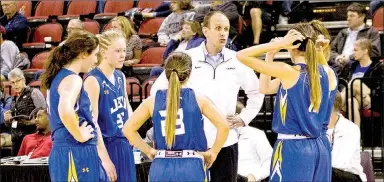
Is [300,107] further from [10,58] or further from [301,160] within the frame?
[10,58]

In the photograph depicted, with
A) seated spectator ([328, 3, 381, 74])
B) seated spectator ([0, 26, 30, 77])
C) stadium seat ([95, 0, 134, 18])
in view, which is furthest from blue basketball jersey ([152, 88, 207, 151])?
stadium seat ([95, 0, 134, 18])

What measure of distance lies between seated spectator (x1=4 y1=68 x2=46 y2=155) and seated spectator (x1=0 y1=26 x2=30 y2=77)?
1398 mm

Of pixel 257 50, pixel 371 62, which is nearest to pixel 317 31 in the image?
pixel 257 50

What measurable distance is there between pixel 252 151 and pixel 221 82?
67.9 inches

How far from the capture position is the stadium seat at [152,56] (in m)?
11.3

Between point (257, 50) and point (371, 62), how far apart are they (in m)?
4.24

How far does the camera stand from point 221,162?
21.4ft

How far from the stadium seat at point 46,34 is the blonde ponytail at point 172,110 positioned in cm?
746

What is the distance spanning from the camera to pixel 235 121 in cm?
661

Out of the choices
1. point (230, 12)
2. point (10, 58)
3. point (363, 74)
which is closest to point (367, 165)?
point (363, 74)

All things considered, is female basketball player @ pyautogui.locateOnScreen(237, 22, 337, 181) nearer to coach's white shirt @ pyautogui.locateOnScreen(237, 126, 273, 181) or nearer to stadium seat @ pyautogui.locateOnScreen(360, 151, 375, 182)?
coach's white shirt @ pyautogui.locateOnScreen(237, 126, 273, 181)

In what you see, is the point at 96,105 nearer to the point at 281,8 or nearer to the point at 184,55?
the point at 184,55

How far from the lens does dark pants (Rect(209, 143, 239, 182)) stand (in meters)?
6.52

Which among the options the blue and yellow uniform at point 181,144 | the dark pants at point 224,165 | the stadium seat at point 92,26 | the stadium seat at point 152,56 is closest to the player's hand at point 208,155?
the blue and yellow uniform at point 181,144
